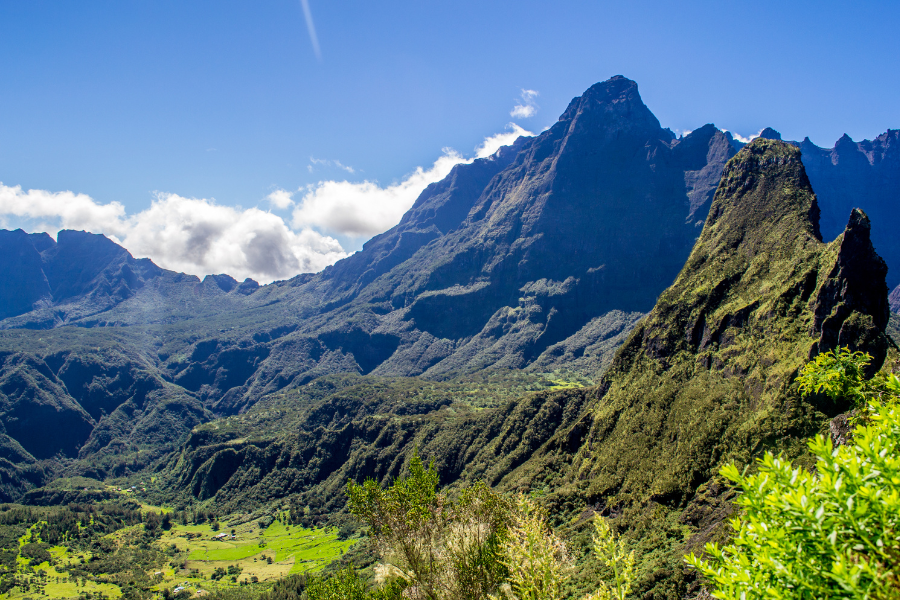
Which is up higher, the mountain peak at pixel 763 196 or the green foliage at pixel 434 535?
the mountain peak at pixel 763 196

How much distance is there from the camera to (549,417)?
13800cm

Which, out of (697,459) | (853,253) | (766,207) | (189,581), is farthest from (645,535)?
(189,581)

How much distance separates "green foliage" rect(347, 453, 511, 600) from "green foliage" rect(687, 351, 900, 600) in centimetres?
1594

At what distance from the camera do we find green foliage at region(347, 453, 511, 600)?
2228cm

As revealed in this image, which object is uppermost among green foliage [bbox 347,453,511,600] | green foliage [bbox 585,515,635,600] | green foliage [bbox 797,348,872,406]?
green foliage [bbox 797,348,872,406]

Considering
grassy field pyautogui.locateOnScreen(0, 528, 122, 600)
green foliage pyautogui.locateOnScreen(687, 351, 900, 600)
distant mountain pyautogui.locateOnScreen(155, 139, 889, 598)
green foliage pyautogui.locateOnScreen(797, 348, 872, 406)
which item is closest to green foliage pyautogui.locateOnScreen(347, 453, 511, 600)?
green foliage pyautogui.locateOnScreen(797, 348, 872, 406)

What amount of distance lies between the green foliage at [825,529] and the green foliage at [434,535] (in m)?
15.9

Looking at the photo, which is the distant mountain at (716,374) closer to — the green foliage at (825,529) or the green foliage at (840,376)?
the green foliage at (840,376)

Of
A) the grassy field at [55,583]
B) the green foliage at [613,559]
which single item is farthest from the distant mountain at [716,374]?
the grassy field at [55,583]

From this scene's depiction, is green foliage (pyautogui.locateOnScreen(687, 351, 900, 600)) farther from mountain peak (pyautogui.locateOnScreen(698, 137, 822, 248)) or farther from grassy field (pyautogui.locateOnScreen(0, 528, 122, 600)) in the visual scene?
grassy field (pyautogui.locateOnScreen(0, 528, 122, 600))

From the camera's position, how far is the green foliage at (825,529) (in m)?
6.43

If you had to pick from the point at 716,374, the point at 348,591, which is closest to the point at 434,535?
the point at 348,591

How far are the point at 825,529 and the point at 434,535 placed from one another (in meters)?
20.2

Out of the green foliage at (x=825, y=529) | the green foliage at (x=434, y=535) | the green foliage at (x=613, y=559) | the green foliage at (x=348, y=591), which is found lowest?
the green foliage at (x=348, y=591)
